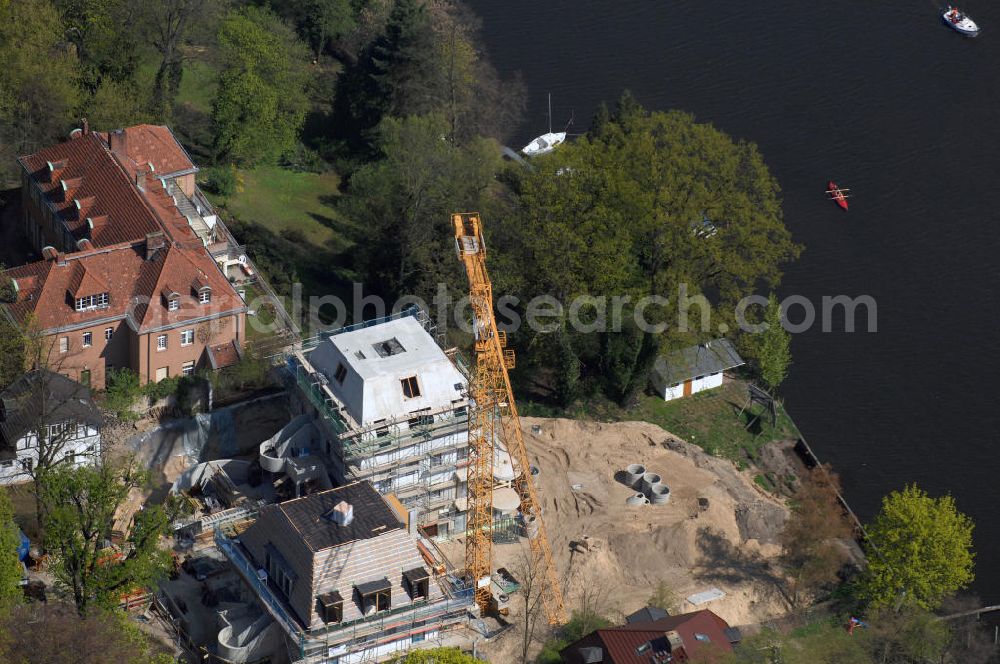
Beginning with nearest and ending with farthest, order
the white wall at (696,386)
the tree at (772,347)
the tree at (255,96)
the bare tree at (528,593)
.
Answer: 1. the bare tree at (528,593)
2. the tree at (772,347)
3. the white wall at (696,386)
4. the tree at (255,96)

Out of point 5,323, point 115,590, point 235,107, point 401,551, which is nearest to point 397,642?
point 401,551

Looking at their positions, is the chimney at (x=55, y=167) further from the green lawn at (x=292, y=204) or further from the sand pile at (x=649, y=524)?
the sand pile at (x=649, y=524)

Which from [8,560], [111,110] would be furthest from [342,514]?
[111,110]

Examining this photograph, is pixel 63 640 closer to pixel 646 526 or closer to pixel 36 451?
pixel 36 451

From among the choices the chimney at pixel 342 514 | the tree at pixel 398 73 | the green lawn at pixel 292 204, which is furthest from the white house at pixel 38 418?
the tree at pixel 398 73

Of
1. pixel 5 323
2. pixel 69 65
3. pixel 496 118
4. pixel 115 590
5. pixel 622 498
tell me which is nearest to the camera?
pixel 115 590

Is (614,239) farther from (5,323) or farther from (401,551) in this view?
(5,323)
